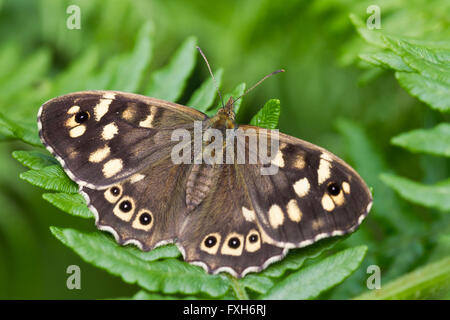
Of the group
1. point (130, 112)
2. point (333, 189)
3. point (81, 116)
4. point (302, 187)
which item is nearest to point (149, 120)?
point (130, 112)

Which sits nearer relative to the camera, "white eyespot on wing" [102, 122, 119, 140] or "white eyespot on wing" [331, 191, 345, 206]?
"white eyespot on wing" [331, 191, 345, 206]

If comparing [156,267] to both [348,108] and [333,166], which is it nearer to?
[333,166]

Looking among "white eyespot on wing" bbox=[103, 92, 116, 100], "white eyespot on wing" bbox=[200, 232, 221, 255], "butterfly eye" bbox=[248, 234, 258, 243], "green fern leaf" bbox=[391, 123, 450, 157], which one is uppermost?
"green fern leaf" bbox=[391, 123, 450, 157]

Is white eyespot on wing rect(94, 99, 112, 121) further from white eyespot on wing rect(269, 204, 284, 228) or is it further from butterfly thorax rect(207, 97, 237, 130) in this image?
white eyespot on wing rect(269, 204, 284, 228)

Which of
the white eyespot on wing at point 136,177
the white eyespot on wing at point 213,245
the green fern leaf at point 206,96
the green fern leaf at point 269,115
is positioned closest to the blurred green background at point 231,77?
the green fern leaf at point 269,115

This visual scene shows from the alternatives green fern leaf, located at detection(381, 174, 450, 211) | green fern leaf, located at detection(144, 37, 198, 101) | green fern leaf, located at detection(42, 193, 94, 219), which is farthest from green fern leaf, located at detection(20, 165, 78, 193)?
green fern leaf, located at detection(381, 174, 450, 211)

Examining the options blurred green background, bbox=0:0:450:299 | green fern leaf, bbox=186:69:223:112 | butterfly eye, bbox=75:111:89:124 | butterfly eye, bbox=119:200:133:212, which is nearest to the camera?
butterfly eye, bbox=119:200:133:212

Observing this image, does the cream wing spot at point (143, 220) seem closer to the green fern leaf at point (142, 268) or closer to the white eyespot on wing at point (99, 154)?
the green fern leaf at point (142, 268)

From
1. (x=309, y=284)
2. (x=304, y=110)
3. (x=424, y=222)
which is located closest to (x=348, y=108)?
(x=304, y=110)
